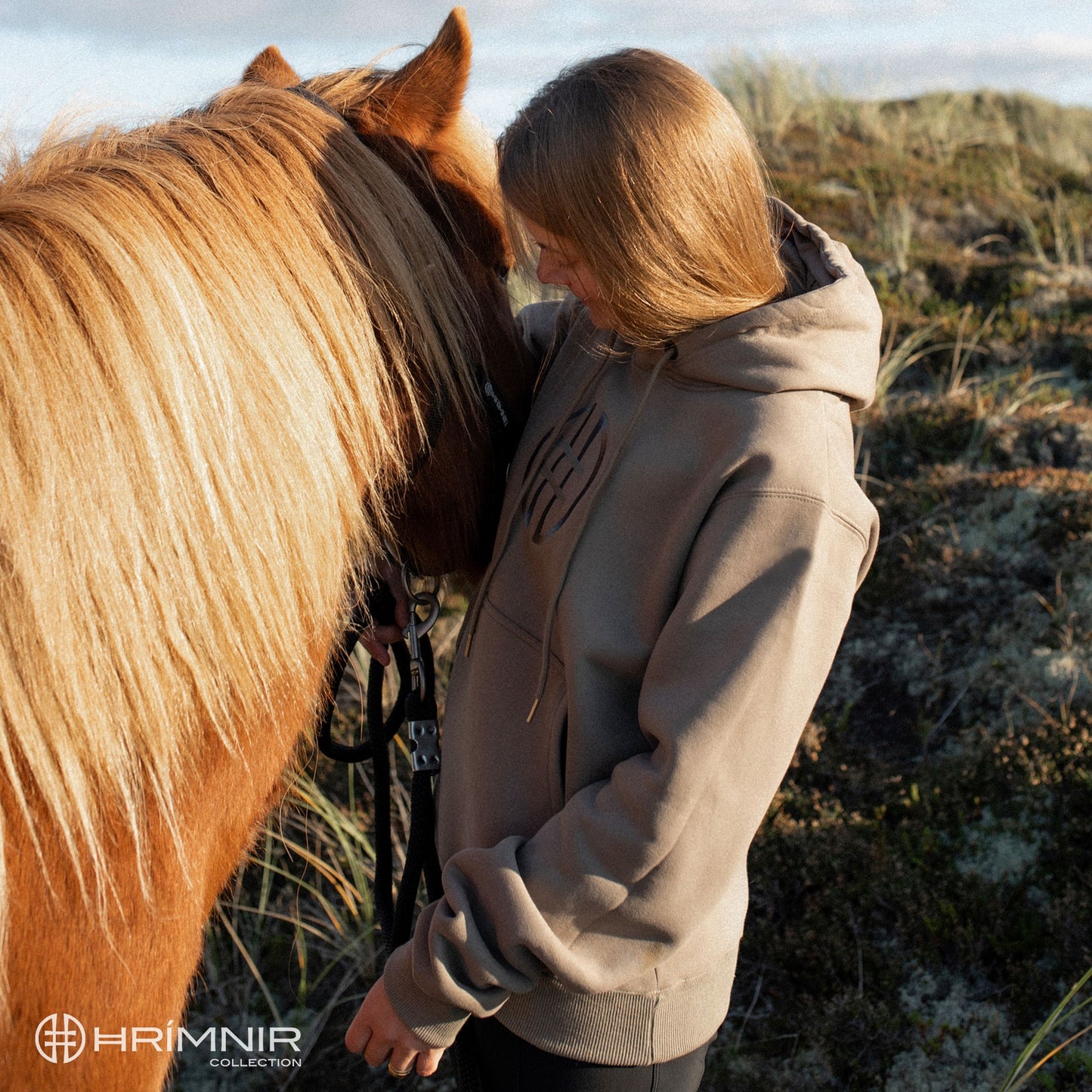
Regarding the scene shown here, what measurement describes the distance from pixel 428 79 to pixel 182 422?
53 centimetres

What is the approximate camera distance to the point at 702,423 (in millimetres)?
900

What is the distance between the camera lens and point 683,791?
817 millimetres

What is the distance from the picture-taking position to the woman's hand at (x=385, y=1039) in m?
0.96

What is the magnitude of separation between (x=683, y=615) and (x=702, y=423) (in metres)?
0.20

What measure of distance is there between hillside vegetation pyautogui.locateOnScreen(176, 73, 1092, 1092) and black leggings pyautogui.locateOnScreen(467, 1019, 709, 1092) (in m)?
0.42

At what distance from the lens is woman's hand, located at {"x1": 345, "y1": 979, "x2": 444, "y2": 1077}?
0.96 meters

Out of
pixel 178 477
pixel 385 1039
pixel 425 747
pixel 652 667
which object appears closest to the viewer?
pixel 178 477

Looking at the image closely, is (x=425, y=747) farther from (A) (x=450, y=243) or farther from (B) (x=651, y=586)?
(A) (x=450, y=243)

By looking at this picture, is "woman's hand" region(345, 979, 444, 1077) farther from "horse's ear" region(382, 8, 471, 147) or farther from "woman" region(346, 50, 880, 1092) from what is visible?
"horse's ear" region(382, 8, 471, 147)

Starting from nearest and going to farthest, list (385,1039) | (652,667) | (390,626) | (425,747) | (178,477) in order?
(178,477), (652,667), (385,1039), (425,747), (390,626)

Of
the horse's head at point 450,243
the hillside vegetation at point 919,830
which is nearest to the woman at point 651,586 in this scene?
the horse's head at point 450,243

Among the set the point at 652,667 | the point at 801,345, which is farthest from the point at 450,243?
the point at 652,667

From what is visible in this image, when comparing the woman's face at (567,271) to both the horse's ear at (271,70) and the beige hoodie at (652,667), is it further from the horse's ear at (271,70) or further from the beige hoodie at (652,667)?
the horse's ear at (271,70)

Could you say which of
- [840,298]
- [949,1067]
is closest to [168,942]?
[840,298]
